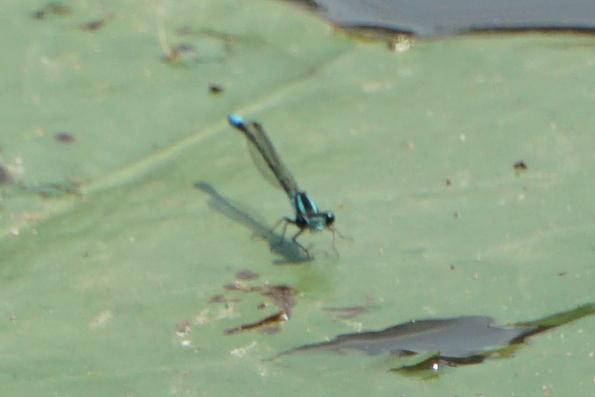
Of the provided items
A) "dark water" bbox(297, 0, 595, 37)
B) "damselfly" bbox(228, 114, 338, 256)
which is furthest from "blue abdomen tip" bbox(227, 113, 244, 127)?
"dark water" bbox(297, 0, 595, 37)

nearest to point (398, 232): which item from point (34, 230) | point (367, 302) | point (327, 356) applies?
point (367, 302)

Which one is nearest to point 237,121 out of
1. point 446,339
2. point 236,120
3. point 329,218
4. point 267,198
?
point 236,120

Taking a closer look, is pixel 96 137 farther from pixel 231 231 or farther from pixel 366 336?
pixel 366 336

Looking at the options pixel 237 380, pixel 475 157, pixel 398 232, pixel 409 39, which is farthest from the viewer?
pixel 409 39

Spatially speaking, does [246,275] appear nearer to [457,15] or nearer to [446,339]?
[446,339]

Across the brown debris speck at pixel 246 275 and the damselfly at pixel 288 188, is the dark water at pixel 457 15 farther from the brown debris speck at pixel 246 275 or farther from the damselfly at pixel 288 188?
the brown debris speck at pixel 246 275

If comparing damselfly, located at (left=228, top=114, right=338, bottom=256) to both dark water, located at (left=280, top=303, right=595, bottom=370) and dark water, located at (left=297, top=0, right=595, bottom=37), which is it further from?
dark water, located at (left=297, top=0, right=595, bottom=37)

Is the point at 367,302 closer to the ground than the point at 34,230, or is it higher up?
higher up
